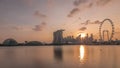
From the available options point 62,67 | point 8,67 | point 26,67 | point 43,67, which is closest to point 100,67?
point 62,67

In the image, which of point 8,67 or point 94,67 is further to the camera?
point 8,67

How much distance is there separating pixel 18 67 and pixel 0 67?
15.8ft

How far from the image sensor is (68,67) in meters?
58.9

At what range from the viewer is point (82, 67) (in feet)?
192

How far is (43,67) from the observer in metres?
57.3

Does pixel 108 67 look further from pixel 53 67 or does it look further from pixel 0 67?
pixel 0 67

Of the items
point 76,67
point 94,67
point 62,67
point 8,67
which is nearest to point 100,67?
point 94,67

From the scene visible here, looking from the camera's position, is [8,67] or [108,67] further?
[8,67]

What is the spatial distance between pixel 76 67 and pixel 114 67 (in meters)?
10.1

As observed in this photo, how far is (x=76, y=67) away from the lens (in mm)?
57969

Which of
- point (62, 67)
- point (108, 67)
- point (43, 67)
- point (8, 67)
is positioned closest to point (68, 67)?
point (62, 67)

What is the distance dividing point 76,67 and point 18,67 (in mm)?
15999

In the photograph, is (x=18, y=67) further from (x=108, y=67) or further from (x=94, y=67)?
(x=108, y=67)

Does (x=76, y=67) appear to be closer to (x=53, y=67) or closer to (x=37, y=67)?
(x=53, y=67)
